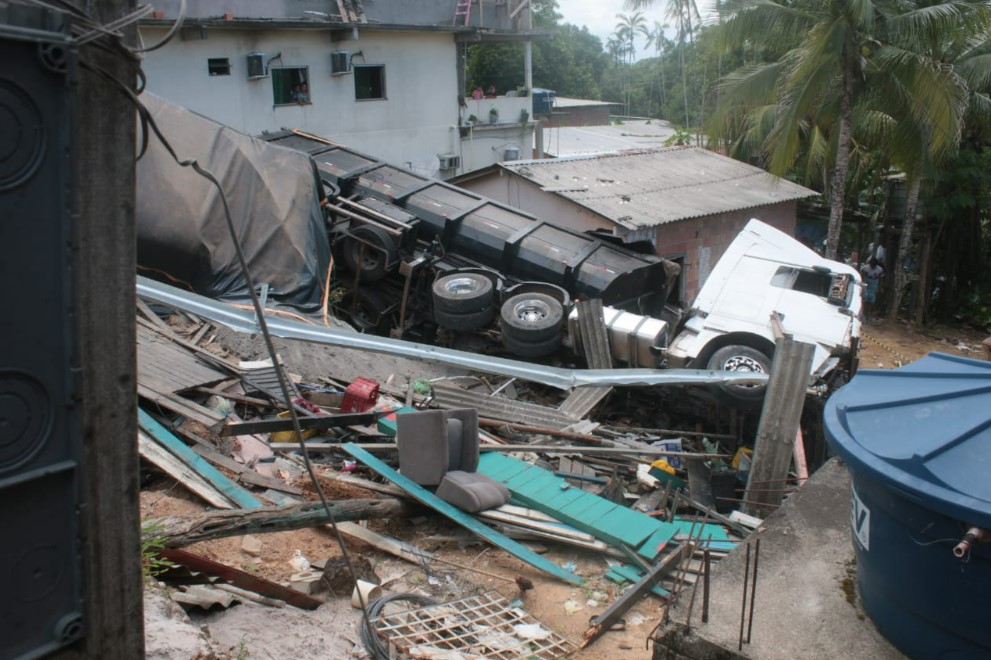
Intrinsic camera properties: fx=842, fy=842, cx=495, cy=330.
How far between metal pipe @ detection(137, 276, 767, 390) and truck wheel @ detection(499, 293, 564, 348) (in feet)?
4.21

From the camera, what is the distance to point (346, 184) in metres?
14.9

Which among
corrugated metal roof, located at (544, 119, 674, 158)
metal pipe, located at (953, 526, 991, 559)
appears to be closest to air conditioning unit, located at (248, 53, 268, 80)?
corrugated metal roof, located at (544, 119, 674, 158)

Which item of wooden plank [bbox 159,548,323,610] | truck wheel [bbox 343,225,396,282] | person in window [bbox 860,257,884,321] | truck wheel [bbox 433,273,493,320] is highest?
truck wheel [bbox 343,225,396,282]

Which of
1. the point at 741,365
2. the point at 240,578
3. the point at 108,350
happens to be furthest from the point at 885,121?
the point at 108,350

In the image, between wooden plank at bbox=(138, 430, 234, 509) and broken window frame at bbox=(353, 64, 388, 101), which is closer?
wooden plank at bbox=(138, 430, 234, 509)

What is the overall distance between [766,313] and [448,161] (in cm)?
1492

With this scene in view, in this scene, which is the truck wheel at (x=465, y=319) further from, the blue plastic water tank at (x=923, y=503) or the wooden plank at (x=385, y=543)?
the blue plastic water tank at (x=923, y=503)

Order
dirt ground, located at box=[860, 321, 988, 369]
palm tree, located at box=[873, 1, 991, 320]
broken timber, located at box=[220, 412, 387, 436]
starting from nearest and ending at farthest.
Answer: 1. broken timber, located at box=[220, 412, 387, 436]
2. palm tree, located at box=[873, 1, 991, 320]
3. dirt ground, located at box=[860, 321, 988, 369]

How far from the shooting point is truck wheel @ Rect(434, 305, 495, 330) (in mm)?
12203

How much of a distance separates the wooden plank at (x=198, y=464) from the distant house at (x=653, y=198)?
9.57 meters

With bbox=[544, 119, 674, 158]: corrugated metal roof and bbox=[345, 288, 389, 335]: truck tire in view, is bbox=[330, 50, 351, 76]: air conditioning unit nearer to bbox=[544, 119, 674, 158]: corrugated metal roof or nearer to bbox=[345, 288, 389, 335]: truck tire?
bbox=[544, 119, 674, 158]: corrugated metal roof

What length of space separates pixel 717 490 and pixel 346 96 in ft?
54.2

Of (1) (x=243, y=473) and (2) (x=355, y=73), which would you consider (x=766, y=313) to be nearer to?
(1) (x=243, y=473)

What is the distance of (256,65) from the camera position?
20.0 meters
